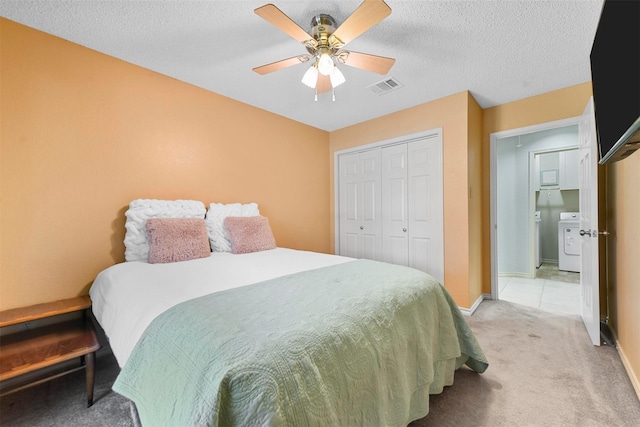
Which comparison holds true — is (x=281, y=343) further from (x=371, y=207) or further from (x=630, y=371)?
(x=371, y=207)

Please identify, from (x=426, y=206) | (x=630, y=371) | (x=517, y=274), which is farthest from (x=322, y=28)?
(x=517, y=274)

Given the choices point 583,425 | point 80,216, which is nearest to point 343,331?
point 583,425

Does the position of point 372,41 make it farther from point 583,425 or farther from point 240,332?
point 583,425

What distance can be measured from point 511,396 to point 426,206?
194 cm

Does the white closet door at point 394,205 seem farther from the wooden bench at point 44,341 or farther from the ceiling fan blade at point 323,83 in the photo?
the wooden bench at point 44,341

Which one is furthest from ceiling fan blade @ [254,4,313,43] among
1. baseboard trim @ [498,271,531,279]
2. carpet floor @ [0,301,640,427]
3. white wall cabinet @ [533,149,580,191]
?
white wall cabinet @ [533,149,580,191]

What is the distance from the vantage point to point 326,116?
11.5ft

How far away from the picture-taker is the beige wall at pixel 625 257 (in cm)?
164

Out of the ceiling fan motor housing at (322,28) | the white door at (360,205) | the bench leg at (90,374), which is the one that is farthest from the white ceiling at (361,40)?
the bench leg at (90,374)

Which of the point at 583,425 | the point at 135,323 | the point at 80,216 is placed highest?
the point at 80,216

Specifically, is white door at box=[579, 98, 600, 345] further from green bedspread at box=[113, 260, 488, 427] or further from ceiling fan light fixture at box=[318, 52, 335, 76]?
ceiling fan light fixture at box=[318, 52, 335, 76]

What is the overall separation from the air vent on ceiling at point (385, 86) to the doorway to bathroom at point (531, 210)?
2.12 meters

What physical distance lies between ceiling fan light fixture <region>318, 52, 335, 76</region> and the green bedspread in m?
1.37

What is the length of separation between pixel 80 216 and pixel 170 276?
1062 mm
